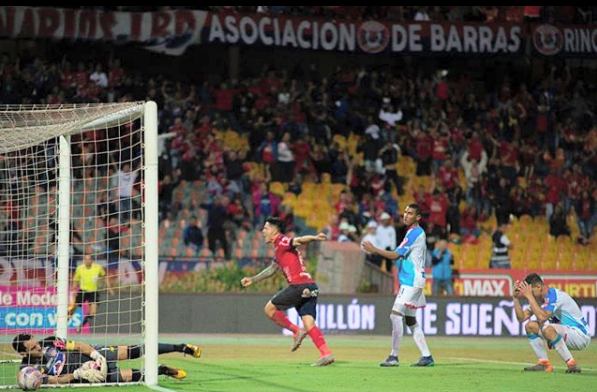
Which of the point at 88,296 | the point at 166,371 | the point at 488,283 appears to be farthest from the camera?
the point at 488,283

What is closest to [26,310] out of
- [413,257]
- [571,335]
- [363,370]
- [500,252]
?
[413,257]

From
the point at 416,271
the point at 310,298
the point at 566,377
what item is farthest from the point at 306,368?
the point at 566,377

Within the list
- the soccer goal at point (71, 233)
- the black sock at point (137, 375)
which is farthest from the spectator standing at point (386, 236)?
the black sock at point (137, 375)

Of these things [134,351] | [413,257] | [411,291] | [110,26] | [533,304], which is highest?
[110,26]

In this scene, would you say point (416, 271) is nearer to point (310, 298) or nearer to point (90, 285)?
point (310, 298)

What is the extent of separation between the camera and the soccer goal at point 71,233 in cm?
1363

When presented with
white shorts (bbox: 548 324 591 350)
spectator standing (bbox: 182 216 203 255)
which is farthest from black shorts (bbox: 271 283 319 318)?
spectator standing (bbox: 182 216 203 255)

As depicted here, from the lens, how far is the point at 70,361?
520 inches

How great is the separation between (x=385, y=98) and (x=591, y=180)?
20.0 ft

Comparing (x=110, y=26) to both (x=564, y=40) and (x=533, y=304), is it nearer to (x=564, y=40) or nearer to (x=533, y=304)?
(x=564, y=40)

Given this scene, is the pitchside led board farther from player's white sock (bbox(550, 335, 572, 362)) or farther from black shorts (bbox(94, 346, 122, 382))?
black shorts (bbox(94, 346, 122, 382))

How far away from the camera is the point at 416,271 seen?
1653 cm

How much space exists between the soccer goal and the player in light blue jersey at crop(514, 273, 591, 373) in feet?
15.4

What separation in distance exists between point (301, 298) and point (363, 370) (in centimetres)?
137
